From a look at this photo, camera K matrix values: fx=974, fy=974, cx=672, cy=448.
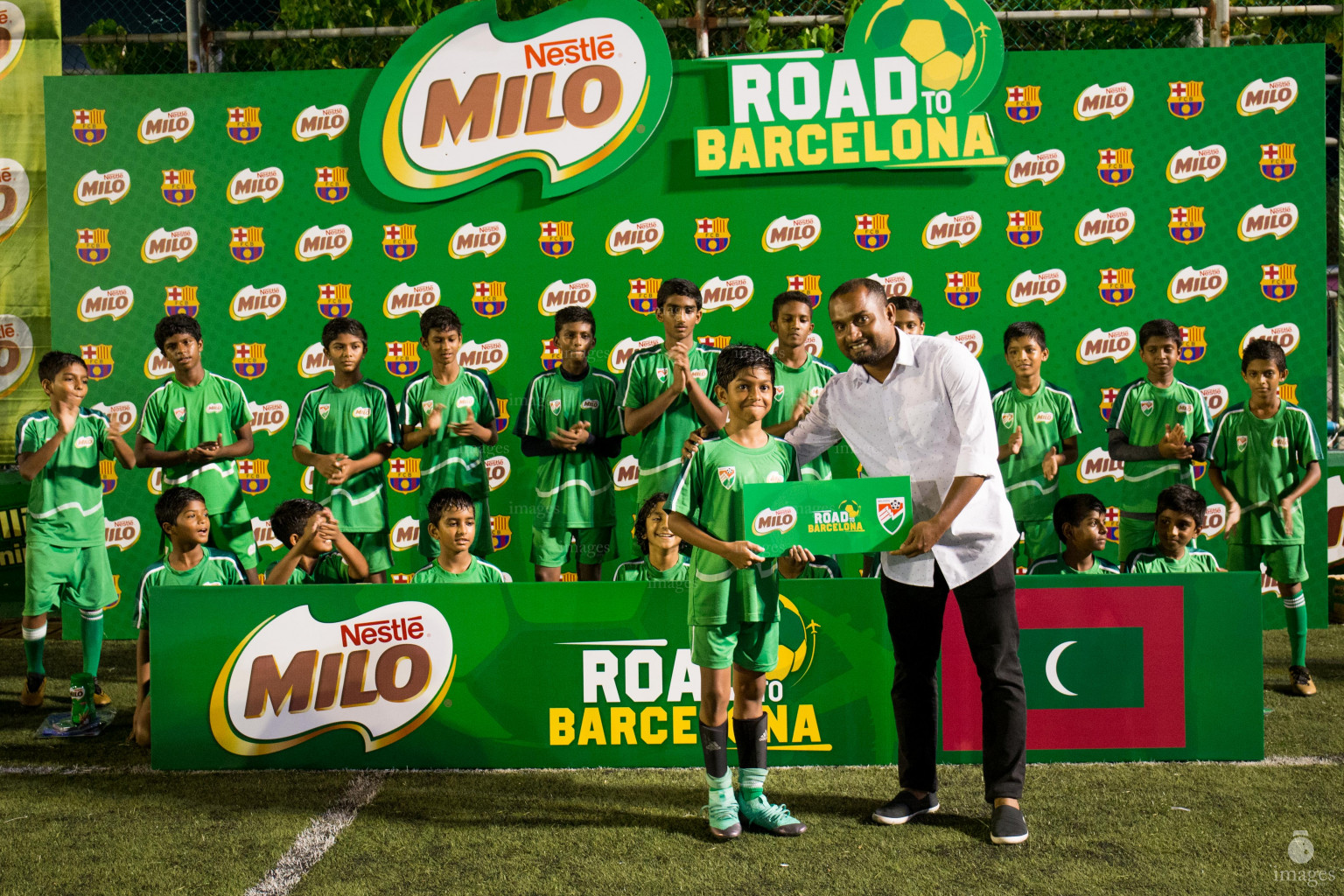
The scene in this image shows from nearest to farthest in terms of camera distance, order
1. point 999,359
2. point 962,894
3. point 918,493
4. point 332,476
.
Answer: point 962,894 → point 918,493 → point 332,476 → point 999,359

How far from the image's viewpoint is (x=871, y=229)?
664 cm

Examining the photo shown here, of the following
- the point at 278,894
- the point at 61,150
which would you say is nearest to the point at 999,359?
the point at 278,894

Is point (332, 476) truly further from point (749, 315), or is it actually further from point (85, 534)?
point (749, 315)

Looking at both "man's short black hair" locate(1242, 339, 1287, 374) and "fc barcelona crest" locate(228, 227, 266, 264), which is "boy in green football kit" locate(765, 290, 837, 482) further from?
"fc barcelona crest" locate(228, 227, 266, 264)

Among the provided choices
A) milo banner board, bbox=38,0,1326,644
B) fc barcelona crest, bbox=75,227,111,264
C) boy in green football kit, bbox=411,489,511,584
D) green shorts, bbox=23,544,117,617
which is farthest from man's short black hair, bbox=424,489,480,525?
fc barcelona crest, bbox=75,227,111,264

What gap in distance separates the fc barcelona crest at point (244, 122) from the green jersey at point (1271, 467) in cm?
657

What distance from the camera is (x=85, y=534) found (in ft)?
16.9

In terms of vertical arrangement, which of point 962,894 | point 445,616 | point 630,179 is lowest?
point 962,894

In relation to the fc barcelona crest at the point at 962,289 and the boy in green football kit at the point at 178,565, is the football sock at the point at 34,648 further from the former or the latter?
the fc barcelona crest at the point at 962,289

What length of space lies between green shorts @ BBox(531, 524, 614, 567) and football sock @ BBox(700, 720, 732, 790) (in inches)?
90.7

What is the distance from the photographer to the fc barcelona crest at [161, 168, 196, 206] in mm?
6793

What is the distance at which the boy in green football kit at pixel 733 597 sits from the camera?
3219 mm

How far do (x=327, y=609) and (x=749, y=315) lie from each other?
3.77 m

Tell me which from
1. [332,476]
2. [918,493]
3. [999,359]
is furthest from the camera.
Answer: [999,359]
